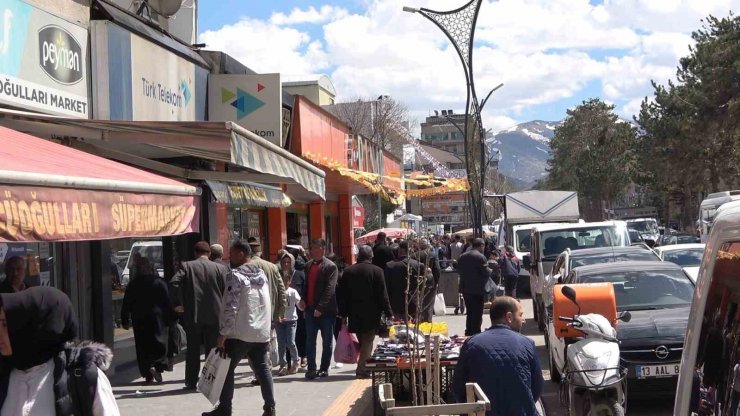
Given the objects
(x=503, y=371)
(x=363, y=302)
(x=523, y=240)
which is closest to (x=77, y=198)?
(x=503, y=371)

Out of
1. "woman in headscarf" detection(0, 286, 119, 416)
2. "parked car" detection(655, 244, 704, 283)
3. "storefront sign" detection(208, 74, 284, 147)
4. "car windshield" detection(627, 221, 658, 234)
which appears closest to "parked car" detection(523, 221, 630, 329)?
"parked car" detection(655, 244, 704, 283)

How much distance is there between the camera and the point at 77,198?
5281 millimetres

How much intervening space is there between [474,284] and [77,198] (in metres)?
9.93

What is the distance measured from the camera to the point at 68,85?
33.6 feet

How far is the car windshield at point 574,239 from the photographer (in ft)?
65.9

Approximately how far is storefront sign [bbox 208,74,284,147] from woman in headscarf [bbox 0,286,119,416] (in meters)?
9.66

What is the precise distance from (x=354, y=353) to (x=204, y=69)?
217 inches

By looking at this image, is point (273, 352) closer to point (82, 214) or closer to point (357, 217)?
point (82, 214)

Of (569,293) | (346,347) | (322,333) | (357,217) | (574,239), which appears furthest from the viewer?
(357,217)

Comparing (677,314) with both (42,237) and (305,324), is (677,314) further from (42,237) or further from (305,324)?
(42,237)

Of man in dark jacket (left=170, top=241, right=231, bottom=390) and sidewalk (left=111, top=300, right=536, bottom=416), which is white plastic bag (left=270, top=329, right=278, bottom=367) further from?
man in dark jacket (left=170, top=241, right=231, bottom=390)

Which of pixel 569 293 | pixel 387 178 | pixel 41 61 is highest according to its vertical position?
pixel 41 61

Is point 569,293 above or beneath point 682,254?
above

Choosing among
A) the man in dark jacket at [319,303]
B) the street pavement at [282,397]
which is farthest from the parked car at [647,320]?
the man in dark jacket at [319,303]
